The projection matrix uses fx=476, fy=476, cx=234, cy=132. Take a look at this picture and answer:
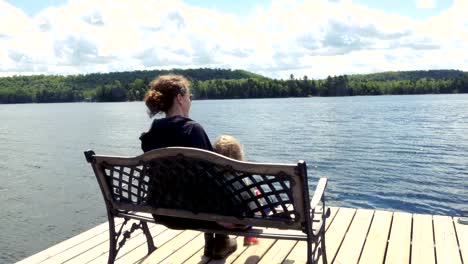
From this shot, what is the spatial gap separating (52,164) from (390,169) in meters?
18.5

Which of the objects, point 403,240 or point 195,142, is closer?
point 195,142

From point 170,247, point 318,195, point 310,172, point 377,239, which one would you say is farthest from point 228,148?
point 310,172

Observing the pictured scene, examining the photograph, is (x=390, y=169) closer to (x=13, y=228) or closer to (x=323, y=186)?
(x=13, y=228)

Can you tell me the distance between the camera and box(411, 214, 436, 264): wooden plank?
4.76 m

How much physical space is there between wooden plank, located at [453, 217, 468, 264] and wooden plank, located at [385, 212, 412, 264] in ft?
1.71

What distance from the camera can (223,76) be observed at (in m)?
168

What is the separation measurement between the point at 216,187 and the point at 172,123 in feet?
2.23

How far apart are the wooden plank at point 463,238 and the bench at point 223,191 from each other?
189cm

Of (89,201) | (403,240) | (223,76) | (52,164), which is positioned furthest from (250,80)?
(403,240)

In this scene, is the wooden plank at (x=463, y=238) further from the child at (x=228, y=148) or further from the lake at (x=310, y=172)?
the lake at (x=310, y=172)

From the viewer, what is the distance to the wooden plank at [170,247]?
4.93m

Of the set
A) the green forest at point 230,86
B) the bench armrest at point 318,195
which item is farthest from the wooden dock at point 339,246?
the green forest at point 230,86

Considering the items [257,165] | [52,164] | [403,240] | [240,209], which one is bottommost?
[52,164]

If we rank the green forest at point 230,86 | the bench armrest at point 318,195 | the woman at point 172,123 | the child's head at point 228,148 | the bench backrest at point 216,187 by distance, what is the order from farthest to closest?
the green forest at point 230,86, the child's head at point 228,148, the woman at point 172,123, the bench armrest at point 318,195, the bench backrest at point 216,187
